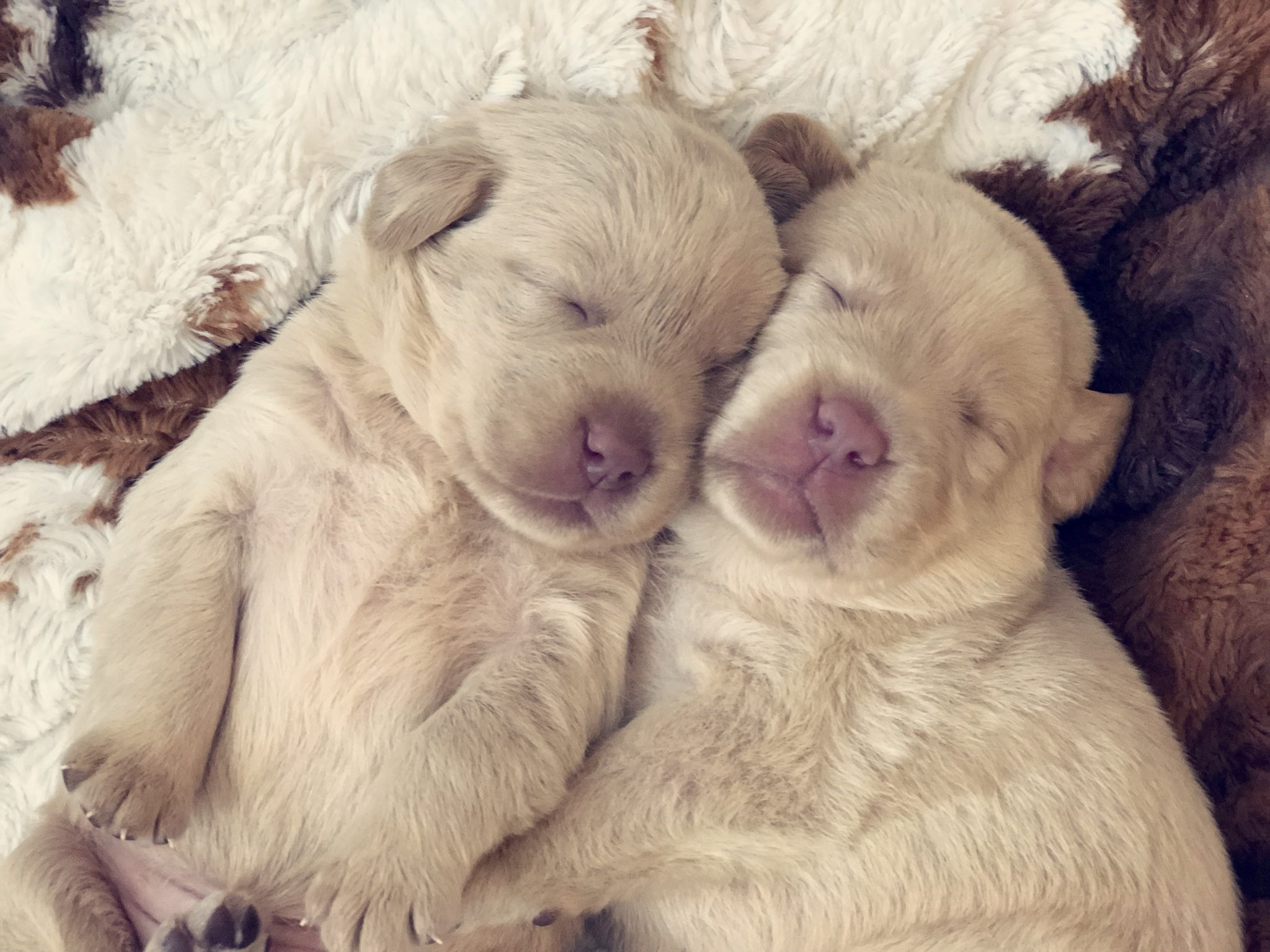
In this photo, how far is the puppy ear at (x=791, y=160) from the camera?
1.99 m

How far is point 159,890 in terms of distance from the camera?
1.70 m

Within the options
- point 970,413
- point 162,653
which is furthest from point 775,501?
→ point 162,653

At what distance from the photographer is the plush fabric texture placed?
1.98 m

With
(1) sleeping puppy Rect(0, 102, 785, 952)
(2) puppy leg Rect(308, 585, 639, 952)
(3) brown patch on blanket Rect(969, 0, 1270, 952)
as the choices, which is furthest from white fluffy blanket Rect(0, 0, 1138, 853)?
(2) puppy leg Rect(308, 585, 639, 952)

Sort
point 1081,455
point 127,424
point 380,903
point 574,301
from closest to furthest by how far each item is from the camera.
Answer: point 380,903, point 574,301, point 1081,455, point 127,424

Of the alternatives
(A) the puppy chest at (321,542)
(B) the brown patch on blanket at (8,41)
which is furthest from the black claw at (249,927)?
(B) the brown patch on blanket at (8,41)

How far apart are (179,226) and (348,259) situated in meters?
0.42

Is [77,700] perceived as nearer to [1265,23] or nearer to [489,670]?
[489,670]

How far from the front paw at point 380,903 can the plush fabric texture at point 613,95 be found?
1.04m

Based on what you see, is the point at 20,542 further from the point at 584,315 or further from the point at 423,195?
the point at 584,315

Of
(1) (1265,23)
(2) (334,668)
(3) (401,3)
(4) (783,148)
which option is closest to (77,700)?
(2) (334,668)

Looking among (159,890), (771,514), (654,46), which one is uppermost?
(654,46)

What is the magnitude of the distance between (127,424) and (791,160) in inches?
63.0

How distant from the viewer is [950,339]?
5.46 ft
